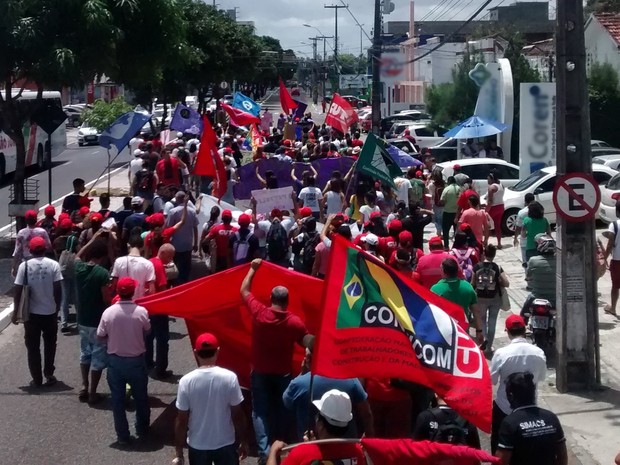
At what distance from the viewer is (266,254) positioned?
13453 millimetres

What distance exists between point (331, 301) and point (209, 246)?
22.6ft

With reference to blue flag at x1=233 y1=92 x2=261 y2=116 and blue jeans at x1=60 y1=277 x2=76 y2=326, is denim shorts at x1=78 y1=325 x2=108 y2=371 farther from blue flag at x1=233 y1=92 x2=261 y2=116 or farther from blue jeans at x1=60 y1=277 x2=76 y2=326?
blue flag at x1=233 y1=92 x2=261 y2=116

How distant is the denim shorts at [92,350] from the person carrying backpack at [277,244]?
3.51m

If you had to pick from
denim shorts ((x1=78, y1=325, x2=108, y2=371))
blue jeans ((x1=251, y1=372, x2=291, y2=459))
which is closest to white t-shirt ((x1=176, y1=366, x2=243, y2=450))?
blue jeans ((x1=251, y1=372, x2=291, y2=459))

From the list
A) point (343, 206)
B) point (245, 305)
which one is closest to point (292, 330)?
point (245, 305)

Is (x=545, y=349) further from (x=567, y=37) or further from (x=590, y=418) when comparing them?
(x=567, y=37)

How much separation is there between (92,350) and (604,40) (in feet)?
107

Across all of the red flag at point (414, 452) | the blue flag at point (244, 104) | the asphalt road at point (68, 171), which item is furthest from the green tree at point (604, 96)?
the red flag at point (414, 452)

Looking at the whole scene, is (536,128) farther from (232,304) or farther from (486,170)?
(232,304)

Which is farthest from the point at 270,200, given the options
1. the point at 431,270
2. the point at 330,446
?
the point at 330,446

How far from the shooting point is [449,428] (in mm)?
6125

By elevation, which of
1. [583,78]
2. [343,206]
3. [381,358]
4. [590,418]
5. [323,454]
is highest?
[583,78]

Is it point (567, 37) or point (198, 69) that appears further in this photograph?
point (198, 69)

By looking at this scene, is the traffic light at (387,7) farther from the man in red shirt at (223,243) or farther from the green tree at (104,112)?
the man in red shirt at (223,243)
